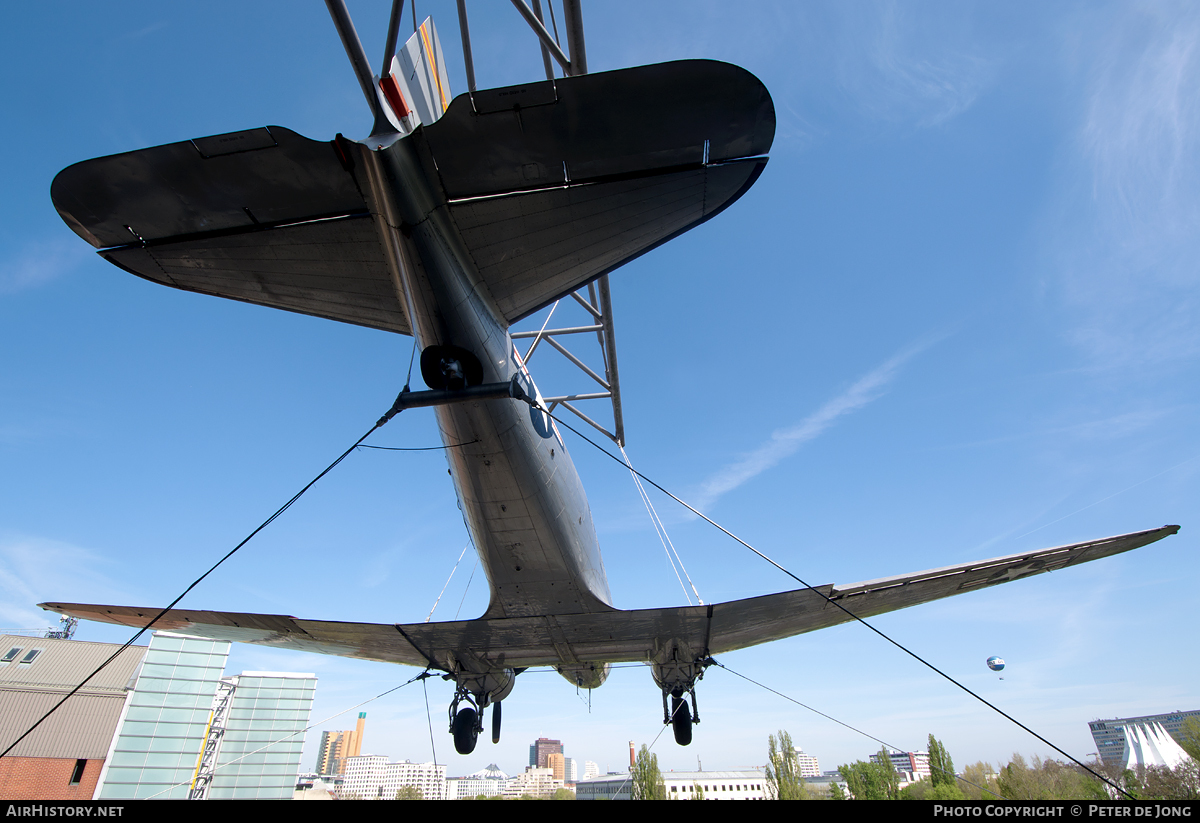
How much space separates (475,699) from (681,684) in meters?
4.37

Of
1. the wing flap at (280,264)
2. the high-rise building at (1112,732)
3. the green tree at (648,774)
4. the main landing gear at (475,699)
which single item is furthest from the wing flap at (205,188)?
the high-rise building at (1112,732)

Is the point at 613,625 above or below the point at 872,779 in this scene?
above

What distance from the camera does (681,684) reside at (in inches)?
456

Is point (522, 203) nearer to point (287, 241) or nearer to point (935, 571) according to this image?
point (287, 241)

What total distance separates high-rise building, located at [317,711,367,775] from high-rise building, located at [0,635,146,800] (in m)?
177

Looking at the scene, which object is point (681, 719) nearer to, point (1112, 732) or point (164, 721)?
point (164, 721)

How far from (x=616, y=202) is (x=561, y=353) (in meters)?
6.42

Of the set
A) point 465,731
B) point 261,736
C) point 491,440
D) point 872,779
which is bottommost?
point 872,779

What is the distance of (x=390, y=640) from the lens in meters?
10.7

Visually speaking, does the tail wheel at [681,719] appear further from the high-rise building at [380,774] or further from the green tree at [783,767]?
the high-rise building at [380,774]

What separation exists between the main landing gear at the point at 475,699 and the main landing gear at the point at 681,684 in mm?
3461

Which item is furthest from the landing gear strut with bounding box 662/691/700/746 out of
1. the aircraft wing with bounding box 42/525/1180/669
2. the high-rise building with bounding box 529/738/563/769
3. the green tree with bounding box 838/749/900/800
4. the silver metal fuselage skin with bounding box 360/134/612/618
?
the high-rise building with bounding box 529/738/563/769

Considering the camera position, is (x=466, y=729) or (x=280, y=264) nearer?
(x=280, y=264)

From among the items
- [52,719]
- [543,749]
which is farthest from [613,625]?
[543,749]
